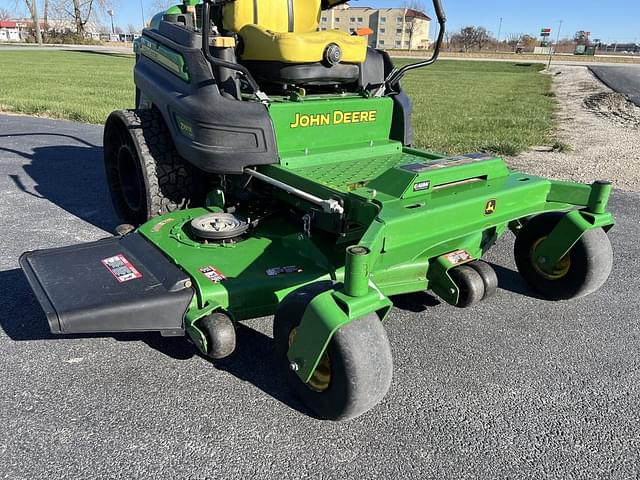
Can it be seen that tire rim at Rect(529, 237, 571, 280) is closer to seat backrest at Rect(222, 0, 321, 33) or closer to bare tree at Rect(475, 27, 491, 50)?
seat backrest at Rect(222, 0, 321, 33)

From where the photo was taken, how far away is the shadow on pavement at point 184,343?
2.47 m

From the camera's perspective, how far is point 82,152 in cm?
679

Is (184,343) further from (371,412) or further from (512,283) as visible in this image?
(512,283)

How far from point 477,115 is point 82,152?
8.22 meters

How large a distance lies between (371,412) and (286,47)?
230 centimetres

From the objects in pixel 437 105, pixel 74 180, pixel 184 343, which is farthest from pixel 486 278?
pixel 437 105

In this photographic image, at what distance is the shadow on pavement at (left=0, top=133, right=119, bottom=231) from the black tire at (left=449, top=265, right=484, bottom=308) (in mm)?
2790

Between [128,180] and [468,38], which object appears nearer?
[128,180]

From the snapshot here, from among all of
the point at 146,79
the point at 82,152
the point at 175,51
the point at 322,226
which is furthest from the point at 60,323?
the point at 82,152

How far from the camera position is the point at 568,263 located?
3232 millimetres

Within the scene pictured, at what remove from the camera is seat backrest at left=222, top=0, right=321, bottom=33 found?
3830mm

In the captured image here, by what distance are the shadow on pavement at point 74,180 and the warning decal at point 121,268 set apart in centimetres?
154

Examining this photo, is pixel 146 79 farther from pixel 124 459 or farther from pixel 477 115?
pixel 477 115

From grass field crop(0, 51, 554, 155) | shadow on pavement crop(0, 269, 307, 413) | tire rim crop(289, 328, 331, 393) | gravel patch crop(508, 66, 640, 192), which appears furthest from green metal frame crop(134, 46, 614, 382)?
grass field crop(0, 51, 554, 155)
